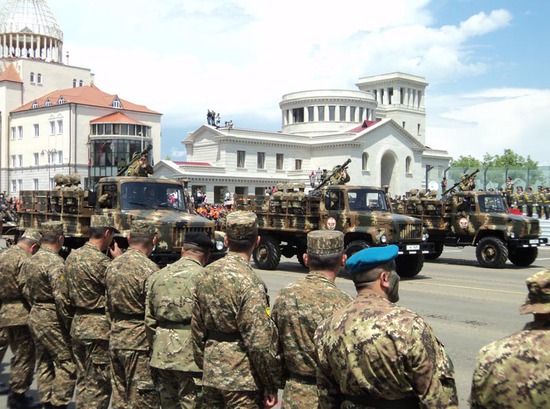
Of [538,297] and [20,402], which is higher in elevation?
[538,297]

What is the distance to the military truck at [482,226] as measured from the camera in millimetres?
18000

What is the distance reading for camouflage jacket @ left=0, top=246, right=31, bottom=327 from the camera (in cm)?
686

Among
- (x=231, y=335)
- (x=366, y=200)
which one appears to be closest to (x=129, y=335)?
(x=231, y=335)

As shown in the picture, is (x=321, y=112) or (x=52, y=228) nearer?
(x=52, y=228)

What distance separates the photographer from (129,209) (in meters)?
13.0

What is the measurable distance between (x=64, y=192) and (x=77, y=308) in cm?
954

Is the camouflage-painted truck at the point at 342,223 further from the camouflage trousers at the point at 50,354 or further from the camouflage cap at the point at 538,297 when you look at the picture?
the camouflage cap at the point at 538,297

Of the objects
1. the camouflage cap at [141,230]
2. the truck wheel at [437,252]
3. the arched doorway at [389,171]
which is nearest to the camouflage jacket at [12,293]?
the camouflage cap at [141,230]

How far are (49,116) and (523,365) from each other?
7710cm

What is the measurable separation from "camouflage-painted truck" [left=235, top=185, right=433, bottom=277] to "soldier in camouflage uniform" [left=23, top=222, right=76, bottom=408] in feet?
31.0

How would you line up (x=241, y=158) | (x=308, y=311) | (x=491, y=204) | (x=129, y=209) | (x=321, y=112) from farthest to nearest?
(x=321, y=112)
(x=241, y=158)
(x=491, y=204)
(x=129, y=209)
(x=308, y=311)

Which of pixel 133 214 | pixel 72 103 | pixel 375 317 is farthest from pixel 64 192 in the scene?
pixel 72 103

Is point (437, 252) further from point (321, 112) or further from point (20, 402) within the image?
point (321, 112)

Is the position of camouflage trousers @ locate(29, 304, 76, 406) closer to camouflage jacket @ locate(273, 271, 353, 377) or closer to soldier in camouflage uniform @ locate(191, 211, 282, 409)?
soldier in camouflage uniform @ locate(191, 211, 282, 409)
